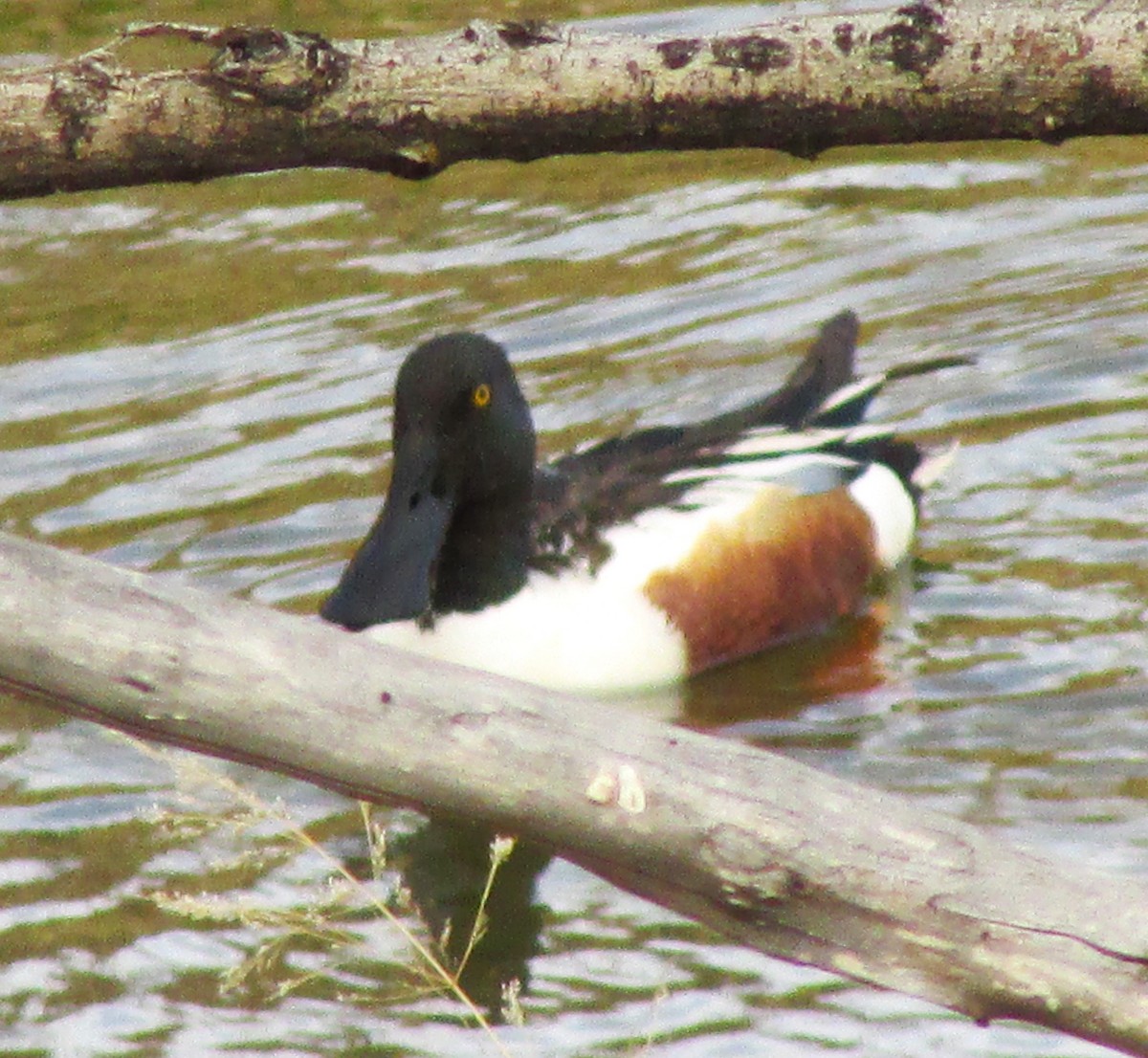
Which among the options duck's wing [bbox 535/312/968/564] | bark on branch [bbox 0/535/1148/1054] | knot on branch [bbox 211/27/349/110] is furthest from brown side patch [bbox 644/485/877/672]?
bark on branch [bbox 0/535/1148/1054]

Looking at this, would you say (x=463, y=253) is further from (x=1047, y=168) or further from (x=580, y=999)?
(x=580, y=999)

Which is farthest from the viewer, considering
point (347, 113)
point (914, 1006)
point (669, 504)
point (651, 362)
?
point (651, 362)

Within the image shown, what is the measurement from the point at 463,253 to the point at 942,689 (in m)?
3.60

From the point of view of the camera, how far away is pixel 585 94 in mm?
3094

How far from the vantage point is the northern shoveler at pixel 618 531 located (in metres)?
5.71

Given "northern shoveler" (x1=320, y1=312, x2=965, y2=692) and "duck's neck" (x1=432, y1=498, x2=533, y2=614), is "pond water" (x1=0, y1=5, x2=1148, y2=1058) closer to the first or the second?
"northern shoveler" (x1=320, y1=312, x2=965, y2=692)

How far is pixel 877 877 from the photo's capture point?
2.67 meters

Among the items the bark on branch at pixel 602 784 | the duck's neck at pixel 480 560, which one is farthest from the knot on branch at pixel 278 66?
the duck's neck at pixel 480 560

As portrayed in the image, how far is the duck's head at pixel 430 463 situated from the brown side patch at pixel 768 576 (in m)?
0.59

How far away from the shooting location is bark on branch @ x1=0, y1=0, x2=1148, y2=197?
3031mm

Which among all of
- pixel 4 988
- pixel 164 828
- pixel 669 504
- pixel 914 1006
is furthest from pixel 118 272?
pixel 914 1006

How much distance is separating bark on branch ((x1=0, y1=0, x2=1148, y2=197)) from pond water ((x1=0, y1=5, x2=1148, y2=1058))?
0.89 metres

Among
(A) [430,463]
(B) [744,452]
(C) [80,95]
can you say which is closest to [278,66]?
(C) [80,95]

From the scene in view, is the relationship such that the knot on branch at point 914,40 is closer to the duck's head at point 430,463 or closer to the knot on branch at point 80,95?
the knot on branch at point 80,95
